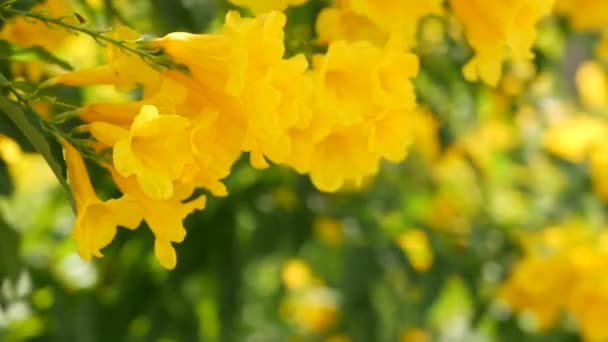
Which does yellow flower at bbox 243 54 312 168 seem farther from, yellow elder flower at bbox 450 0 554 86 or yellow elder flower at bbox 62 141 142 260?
yellow elder flower at bbox 450 0 554 86

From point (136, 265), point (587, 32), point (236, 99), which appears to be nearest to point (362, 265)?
point (136, 265)

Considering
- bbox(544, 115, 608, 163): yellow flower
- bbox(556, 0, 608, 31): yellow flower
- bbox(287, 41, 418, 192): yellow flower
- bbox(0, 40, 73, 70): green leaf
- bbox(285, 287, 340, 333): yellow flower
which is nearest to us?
bbox(287, 41, 418, 192): yellow flower

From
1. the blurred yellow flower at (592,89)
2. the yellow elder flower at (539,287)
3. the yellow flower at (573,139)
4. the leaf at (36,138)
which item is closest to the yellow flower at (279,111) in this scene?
the leaf at (36,138)

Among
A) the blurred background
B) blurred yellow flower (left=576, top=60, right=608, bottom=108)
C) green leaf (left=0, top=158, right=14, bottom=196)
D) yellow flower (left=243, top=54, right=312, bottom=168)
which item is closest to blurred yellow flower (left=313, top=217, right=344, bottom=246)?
the blurred background

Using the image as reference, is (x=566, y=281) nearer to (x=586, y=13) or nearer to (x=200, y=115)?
(x=586, y=13)

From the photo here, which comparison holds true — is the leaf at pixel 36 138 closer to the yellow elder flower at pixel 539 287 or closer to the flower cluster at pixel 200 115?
the flower cluster at pixel 200 115

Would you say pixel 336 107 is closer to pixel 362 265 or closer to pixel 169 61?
pixel 169 61
